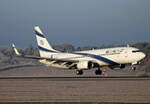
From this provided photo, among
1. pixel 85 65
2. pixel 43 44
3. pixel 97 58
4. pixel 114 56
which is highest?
pixel 43 44

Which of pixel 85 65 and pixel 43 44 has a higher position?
pixel 43 44

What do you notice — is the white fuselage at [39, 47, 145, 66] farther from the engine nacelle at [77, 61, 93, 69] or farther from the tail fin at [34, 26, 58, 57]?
the tail fin at [34, 26, 58, 57]

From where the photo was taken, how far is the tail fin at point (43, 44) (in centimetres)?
7238

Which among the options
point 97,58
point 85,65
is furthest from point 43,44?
point 97,58

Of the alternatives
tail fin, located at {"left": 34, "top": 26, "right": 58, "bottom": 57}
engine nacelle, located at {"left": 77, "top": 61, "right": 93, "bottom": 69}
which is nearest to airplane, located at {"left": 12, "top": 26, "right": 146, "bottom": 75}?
engine nacelle, located at {"left": 77, "top": 61, "right": 93, "bottom": 69}

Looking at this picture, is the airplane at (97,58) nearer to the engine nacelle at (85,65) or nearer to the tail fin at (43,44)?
the engine nacelle at (85,65)

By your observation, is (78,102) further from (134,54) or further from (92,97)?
(134,54)

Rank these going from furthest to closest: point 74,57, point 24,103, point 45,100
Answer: point 74,57 < point 45,100 < point 24,103

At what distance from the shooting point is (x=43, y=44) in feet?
241

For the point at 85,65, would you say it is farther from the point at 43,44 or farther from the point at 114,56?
the point at 43,44

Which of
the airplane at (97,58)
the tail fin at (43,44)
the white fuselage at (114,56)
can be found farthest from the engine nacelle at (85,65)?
the tail fin at (43,44)

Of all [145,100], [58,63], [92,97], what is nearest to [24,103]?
[92,97]

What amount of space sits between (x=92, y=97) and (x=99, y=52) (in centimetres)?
3559

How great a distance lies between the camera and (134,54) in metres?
61.1
